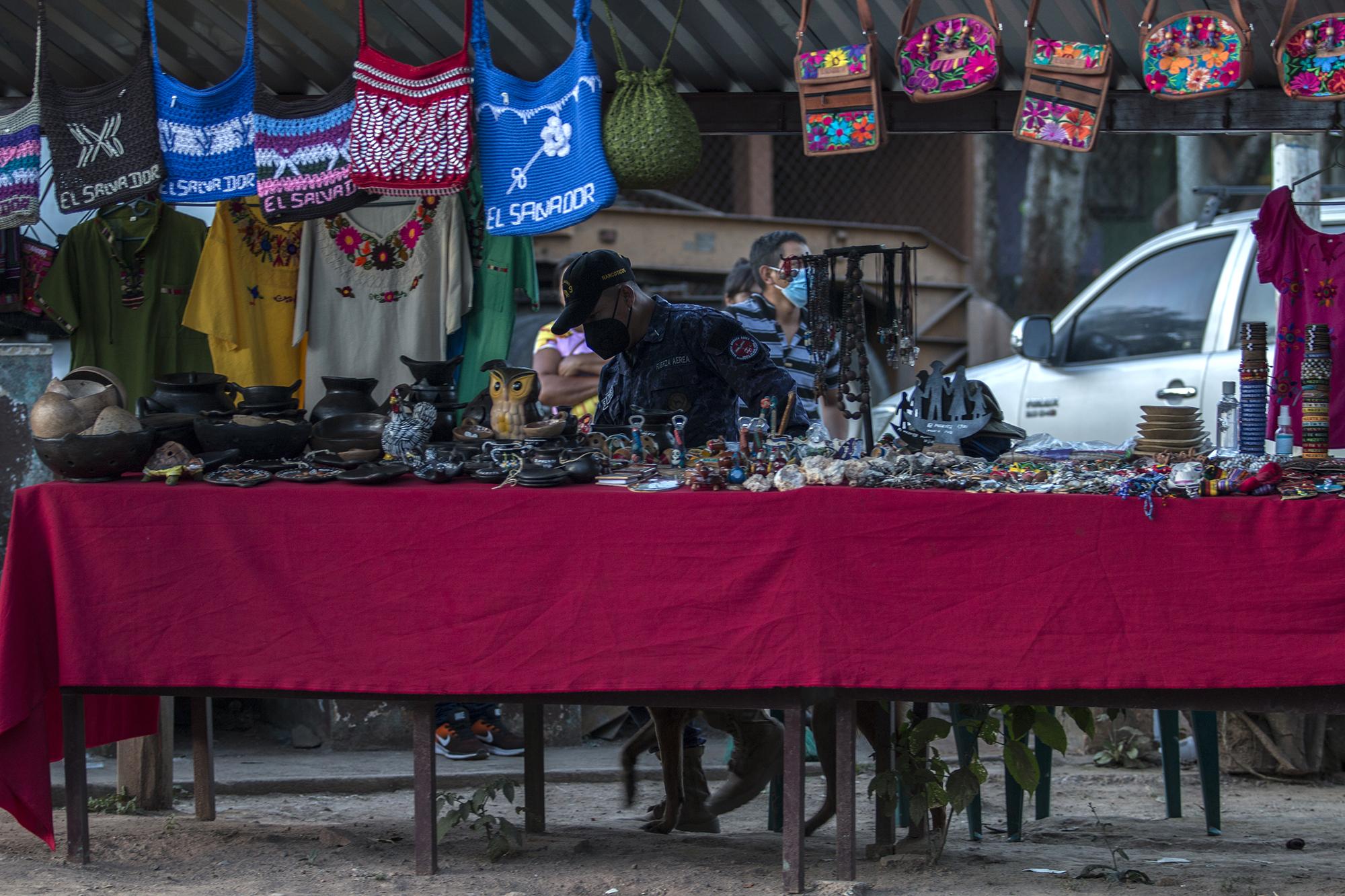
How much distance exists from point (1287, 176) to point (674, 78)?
3.80m

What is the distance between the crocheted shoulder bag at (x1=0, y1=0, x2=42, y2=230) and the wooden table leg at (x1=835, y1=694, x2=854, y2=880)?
11.8 ft

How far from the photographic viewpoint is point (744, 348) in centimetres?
469

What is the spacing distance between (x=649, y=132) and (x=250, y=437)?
1.59 metres

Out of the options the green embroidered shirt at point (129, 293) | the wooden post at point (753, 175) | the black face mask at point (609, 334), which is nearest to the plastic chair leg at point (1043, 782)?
the black face mask at point (609, 334)

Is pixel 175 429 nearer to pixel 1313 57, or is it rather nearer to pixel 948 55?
pixel 948 55

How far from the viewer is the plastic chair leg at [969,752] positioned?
14.6 ft

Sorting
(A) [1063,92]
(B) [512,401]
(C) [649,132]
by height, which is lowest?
(B) [512,401]

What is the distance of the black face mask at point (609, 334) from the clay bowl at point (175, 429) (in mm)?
1265

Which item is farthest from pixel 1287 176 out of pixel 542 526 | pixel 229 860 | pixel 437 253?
pixel 229 860

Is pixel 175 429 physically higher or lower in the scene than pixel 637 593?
higher

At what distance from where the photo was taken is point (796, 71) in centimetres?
471

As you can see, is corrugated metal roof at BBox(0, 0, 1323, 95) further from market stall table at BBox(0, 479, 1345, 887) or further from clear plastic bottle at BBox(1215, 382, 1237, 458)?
market stall table at BBox(0, 479, 1345, 887)

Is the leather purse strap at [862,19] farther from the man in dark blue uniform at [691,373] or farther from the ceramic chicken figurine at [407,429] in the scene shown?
the ceramic chicken figurine at [407,429]

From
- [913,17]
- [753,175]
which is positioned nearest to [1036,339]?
[913,17]
